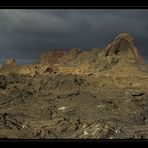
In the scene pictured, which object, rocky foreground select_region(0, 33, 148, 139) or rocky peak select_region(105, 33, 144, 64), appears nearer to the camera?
rocky foreground select_region(0, 33, 148, 139)

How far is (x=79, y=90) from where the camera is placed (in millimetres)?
18625

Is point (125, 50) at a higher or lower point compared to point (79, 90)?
higher

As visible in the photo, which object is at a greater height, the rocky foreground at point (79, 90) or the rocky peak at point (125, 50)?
the rocky peak at point (125, 50)

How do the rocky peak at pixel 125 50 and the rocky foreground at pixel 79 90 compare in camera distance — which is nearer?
the rocky foreground at pixel 79 90

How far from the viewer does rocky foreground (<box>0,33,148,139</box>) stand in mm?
16078

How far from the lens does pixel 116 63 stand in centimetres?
1903

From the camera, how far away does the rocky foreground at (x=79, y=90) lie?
52.7 ft

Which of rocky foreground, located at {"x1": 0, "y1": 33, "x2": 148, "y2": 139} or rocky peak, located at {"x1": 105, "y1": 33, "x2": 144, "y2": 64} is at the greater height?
rocky peak, located at {"x1": 105, "y1": 33, "x2": 144, "y2": 64}
